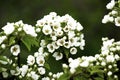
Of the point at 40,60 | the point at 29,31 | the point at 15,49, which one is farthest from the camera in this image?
the point at 40,60

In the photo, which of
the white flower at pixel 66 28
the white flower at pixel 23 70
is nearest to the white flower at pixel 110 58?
the white flower at pixel 66 28

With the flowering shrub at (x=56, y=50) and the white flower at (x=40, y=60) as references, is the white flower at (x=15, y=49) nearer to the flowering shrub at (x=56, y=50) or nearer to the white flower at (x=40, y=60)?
the flowering shrub at (x=56, y=50)

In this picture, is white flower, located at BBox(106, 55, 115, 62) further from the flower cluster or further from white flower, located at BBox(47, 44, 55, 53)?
white flower, located at BBox(47, 44, 55, 53)

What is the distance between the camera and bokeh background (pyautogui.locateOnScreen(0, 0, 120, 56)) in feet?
65.6

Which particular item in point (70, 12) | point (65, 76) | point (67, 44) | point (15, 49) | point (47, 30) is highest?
point (70, 12)

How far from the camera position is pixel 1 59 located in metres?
7.47

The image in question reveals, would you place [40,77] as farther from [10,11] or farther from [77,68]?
[10,11]

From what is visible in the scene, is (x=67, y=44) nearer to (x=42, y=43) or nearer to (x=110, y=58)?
(x=42, y=43)

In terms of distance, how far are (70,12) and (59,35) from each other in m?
12.8

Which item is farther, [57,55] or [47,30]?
[57,55]

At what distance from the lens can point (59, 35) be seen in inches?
306

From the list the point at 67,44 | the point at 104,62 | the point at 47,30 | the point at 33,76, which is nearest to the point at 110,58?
the point at 104,62

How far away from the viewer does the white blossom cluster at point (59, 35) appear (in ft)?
25.4

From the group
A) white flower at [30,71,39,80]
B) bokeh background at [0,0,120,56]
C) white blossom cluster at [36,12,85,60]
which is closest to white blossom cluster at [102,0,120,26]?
white blossom cluster at [36,12,85,60]
